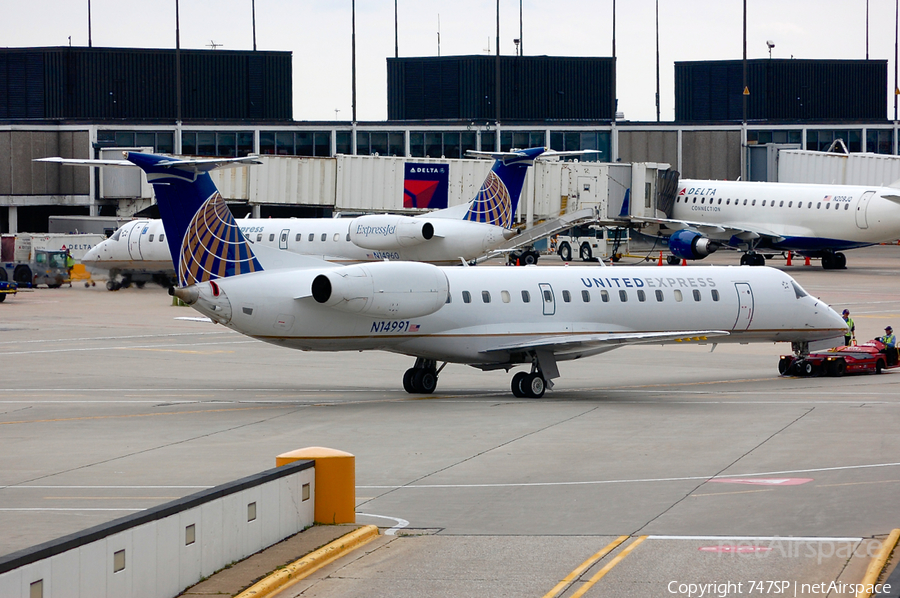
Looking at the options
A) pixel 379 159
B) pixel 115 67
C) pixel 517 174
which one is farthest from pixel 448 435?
pixel 115 67

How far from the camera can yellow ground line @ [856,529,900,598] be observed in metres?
11.8

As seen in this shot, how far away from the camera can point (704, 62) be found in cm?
11500

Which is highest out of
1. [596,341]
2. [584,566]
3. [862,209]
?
[862,209]

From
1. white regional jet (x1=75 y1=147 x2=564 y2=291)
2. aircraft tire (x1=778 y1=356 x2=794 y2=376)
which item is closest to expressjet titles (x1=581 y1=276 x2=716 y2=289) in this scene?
aircraft tire (x1=778 y1=356 x2=794 y2=376)

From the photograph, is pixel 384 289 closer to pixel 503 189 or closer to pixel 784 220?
pixel 503 189

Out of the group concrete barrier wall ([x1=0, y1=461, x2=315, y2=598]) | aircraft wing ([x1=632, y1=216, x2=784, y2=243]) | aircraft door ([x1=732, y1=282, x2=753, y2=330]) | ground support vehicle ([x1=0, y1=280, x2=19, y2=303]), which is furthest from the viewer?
aircraft wing ([x1=632, y1=216, x2=784, y2=243])

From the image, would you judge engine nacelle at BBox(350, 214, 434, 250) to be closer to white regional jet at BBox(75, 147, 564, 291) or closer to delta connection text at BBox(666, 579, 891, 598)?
white regional jet at BBox(75, 147, 564, 291)

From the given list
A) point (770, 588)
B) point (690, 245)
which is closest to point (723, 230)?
point (690, 245)

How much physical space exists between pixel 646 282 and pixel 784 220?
42.7m

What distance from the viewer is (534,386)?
29203mm

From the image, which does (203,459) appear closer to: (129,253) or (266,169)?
(129,253)

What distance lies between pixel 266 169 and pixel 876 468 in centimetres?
5904

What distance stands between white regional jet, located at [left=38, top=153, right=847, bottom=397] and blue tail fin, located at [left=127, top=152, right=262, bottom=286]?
26mm

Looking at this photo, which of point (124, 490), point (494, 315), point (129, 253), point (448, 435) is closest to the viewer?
point (124, 490)
